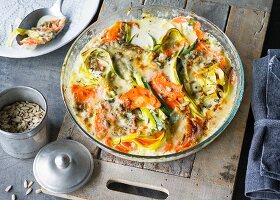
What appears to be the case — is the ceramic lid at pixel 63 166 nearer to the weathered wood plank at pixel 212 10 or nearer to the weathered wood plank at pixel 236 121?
the weathered wood plank at pixel 236 121

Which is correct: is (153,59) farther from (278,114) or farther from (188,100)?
(278,114)

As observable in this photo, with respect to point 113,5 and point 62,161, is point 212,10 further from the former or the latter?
point 62,161

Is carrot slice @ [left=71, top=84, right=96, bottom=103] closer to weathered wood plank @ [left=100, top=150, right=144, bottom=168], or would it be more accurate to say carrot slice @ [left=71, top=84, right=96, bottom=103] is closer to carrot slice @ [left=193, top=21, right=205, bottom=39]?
weathered wood plank @ [left=100, top=150, right=144, bottom=168]

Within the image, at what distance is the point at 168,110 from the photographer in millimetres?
2521

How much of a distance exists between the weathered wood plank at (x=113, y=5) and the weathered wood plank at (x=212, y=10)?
263mm

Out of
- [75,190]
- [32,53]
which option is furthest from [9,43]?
[75,190]

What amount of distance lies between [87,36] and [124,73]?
0.29m

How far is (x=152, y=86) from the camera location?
2.59 meters

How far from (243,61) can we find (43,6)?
1.07 meters

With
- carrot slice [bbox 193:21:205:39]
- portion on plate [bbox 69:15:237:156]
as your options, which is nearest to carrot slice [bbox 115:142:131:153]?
portion on plate [bbox 69:15:237:156]

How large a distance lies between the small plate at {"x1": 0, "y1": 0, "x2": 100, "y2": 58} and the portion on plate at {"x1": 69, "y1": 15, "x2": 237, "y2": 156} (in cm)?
21

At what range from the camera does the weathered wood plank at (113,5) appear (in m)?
2.98

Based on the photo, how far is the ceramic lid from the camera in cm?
251

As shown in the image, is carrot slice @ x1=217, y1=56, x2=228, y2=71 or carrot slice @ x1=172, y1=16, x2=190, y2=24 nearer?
carrot slice @ x1=217, y1=56, x2=228, y2=71
